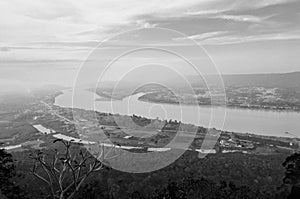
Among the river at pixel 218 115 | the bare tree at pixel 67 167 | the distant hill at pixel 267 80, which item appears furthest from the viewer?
the distant hill at pixel 267 80

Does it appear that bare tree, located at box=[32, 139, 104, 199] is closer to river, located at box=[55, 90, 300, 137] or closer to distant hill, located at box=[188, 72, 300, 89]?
river, located at box=[55, 90, 300, 137]

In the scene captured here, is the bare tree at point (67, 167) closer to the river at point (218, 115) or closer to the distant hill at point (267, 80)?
the river at point (218, 115)

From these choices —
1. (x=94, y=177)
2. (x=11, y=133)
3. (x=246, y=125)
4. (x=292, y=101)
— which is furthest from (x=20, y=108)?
(x=292, y=101)

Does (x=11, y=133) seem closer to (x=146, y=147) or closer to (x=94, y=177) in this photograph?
(x=146, y=147)

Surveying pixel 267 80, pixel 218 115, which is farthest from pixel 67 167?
pixel 267 80

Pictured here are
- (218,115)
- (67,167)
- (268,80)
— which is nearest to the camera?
(67,167)

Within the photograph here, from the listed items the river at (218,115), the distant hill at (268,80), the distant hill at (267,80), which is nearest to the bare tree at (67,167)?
the river at (218,115)

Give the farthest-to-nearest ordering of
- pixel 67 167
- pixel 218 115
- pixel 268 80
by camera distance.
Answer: pixel 268 80
pixel 218 115
pixel 67 167

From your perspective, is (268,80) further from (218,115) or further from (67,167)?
(67,167)
